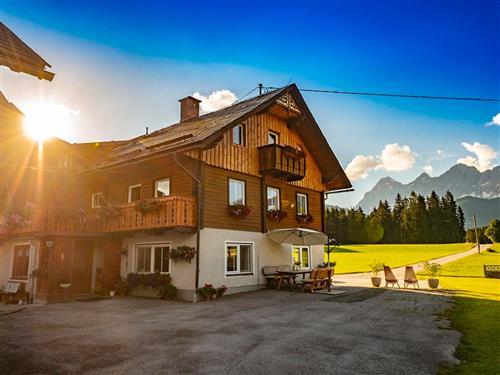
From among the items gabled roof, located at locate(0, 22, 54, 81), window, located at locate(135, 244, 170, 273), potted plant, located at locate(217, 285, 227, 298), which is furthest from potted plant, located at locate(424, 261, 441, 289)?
gabled roof, located at locate(0, 22, 54, 81)

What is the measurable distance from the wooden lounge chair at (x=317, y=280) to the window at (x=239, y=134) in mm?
7410

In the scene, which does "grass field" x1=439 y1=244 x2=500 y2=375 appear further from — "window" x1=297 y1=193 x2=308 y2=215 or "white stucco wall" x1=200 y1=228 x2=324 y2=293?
"window" x1=297 y1=193 x2=308 y2=215

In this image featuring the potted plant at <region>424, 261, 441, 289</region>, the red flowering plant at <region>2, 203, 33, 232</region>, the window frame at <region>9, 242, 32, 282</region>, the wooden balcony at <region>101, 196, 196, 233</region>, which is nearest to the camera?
the red flowering plant at <region>2, 203, 33, 232</region>

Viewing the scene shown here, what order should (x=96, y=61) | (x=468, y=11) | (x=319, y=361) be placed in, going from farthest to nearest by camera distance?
(x=468, y=11) → (x=96, y=61) → (x=319, y=361)

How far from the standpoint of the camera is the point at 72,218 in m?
16.9

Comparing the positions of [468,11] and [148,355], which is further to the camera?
[468,11]

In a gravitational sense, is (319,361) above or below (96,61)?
below

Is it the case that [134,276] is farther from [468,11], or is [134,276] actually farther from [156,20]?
[468,11]

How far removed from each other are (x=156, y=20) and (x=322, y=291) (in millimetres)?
13470

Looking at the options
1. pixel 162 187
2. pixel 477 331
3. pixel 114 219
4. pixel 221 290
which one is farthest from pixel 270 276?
pixel 477 331

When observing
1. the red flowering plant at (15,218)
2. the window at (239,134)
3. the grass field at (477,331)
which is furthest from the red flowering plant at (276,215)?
the red flowering plant at (15,218)

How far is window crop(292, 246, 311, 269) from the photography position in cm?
2135

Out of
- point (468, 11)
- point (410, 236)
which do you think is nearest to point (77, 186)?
point (468, 11)

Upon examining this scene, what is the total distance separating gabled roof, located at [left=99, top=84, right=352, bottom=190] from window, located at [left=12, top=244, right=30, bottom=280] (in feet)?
18.2
